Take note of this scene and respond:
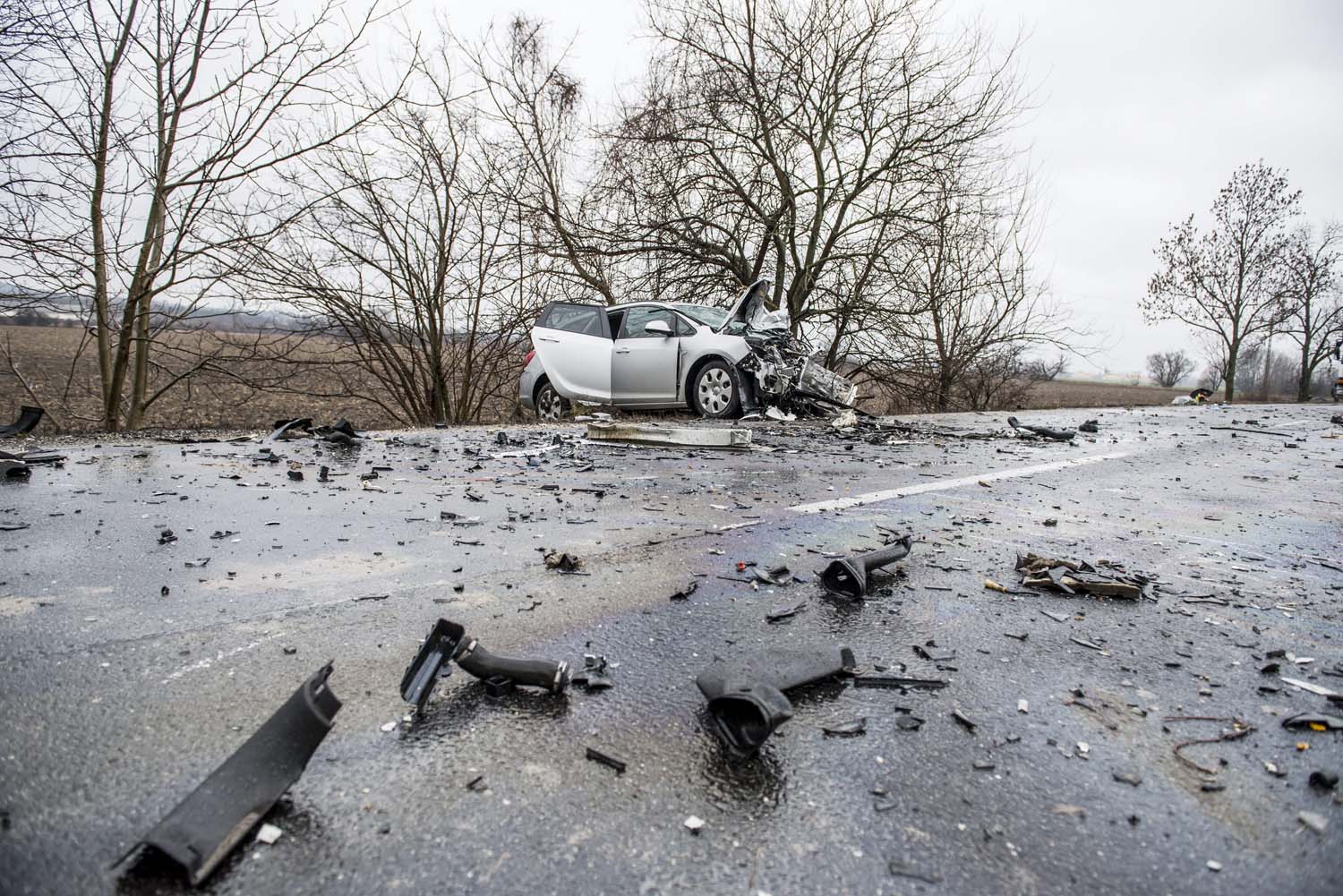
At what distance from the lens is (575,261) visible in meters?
15.2

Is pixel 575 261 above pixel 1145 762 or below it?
above

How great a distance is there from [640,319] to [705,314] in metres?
0.96

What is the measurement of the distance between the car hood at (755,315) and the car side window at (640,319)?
0.87 metres

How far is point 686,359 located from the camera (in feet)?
34.4

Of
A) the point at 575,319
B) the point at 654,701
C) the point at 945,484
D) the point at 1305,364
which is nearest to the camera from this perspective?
the point at 654,701

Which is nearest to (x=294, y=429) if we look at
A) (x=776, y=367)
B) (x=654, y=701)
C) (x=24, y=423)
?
(x=24, y=423)

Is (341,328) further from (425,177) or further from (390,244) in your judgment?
(425,177)

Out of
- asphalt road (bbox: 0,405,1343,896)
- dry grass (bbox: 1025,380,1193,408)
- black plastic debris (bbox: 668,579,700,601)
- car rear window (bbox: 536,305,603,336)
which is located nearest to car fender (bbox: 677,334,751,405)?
car rear window (bbox: 536,305,603,336)

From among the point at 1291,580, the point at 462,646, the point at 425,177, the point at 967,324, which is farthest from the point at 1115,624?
the point at 967,324

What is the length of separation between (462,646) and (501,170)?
14.1m

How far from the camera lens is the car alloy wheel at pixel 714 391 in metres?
10.3

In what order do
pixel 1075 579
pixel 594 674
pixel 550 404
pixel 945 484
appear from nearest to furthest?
1. pixel 594 674
2. pixel 1075 579
3. pixel 945 484
4. pixel 550 404

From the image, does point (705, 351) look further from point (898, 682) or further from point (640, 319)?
point (898, 682)

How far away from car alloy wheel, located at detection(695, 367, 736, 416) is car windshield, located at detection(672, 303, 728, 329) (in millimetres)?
674
